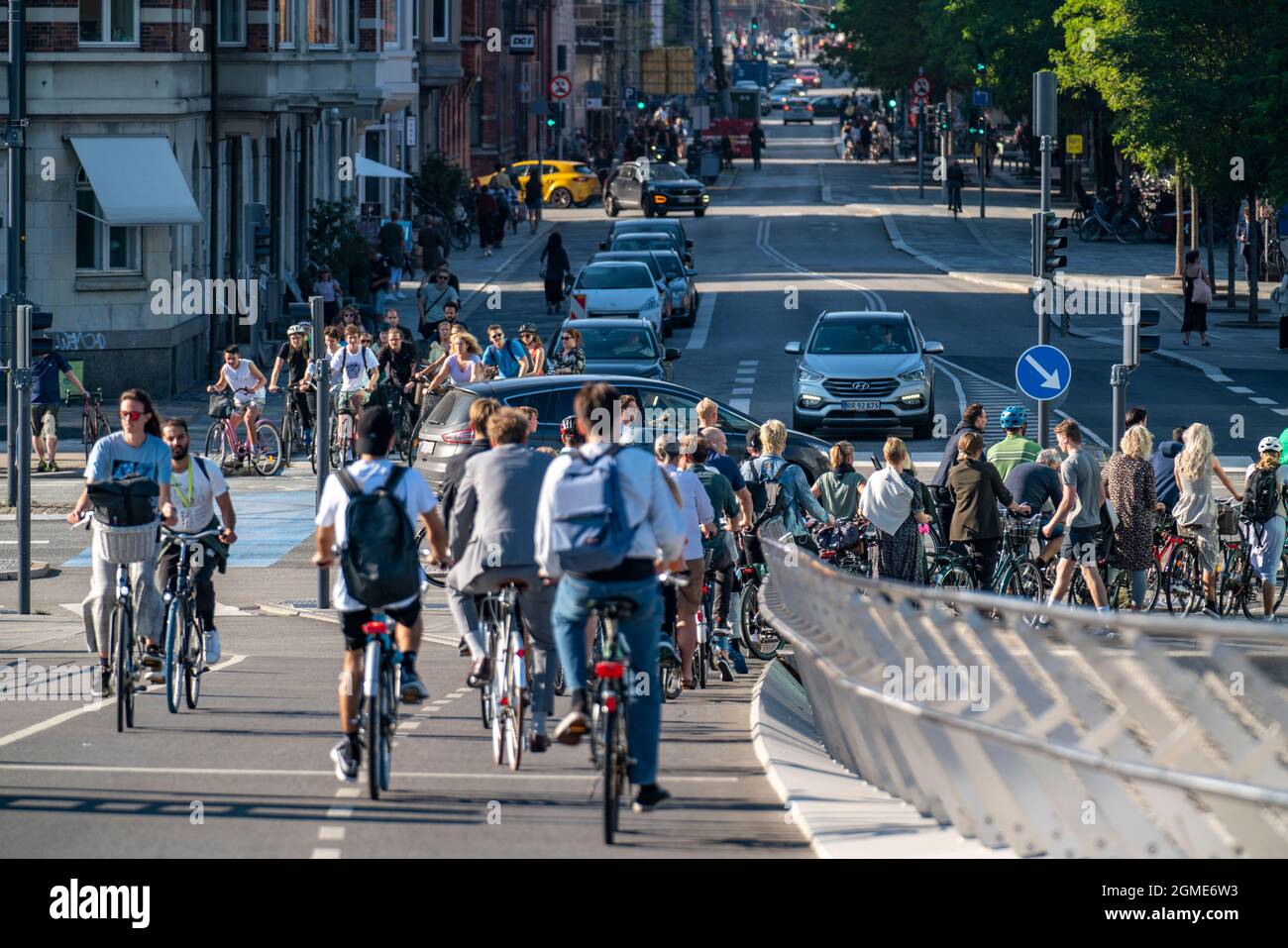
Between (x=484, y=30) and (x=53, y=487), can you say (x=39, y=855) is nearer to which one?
(x=53, y=487)

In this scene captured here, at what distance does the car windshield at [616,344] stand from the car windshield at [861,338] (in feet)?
7.30

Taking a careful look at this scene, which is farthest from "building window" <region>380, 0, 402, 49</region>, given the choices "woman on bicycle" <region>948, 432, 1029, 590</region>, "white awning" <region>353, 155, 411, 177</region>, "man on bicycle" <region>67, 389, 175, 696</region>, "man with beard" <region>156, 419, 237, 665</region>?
"man on bicycle" <region>67, 389, 175, 696</region>

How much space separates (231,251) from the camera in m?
37.8

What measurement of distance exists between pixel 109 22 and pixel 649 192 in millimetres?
37142

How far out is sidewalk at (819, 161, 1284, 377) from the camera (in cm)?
4003

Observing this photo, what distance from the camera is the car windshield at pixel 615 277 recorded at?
127 ft

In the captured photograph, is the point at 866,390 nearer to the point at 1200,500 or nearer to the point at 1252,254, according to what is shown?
the point at 1200,500

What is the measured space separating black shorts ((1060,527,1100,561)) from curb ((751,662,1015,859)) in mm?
4660

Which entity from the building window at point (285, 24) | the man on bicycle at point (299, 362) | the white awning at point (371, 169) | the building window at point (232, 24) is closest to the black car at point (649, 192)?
the white awning at point (371, 169)

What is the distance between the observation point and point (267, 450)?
87.5 feet

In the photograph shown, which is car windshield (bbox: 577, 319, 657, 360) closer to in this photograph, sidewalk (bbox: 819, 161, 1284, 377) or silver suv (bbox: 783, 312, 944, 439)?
silver suv (bbox: 783, 312, 944, 439)

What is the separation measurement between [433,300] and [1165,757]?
2772 cm

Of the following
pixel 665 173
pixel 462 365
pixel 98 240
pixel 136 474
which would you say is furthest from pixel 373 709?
pixel 665 173
